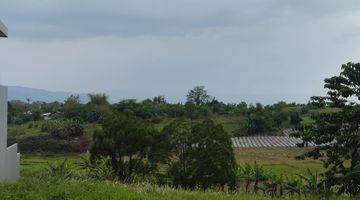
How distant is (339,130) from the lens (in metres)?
17.3

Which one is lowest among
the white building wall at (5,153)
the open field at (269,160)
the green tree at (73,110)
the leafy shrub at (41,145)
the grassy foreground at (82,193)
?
the open field at (269,160)

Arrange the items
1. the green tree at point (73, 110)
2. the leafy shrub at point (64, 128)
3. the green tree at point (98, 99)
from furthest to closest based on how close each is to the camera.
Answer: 1. the green tree at point (98, 99)
2. the green tree at point (73, 110)
3. the leafy shrub at point (64, 128)

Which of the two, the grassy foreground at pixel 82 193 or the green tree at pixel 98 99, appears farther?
the green tree at pixel 98 99

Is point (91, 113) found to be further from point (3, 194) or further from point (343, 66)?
point (3, 194)

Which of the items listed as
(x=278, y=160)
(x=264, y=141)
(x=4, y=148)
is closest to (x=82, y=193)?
Answer: (x=4, y=148)

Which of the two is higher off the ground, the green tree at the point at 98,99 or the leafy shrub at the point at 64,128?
the green tree at the point at 98,99

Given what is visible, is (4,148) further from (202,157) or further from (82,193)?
(202,157)

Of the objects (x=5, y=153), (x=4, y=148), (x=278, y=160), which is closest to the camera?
(x=4, y=148)

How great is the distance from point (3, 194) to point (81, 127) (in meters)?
45.6

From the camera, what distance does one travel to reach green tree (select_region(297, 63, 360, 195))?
16.9m

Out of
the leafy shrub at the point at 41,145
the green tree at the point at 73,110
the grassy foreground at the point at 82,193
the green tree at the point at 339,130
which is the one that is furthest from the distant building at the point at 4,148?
the green tree at the point at 73,110

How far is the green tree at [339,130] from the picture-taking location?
1688 centimetres

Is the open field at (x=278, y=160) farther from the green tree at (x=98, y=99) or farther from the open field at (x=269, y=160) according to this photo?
the green tree at (x=98, y=99)

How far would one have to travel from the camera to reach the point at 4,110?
1521 cm
